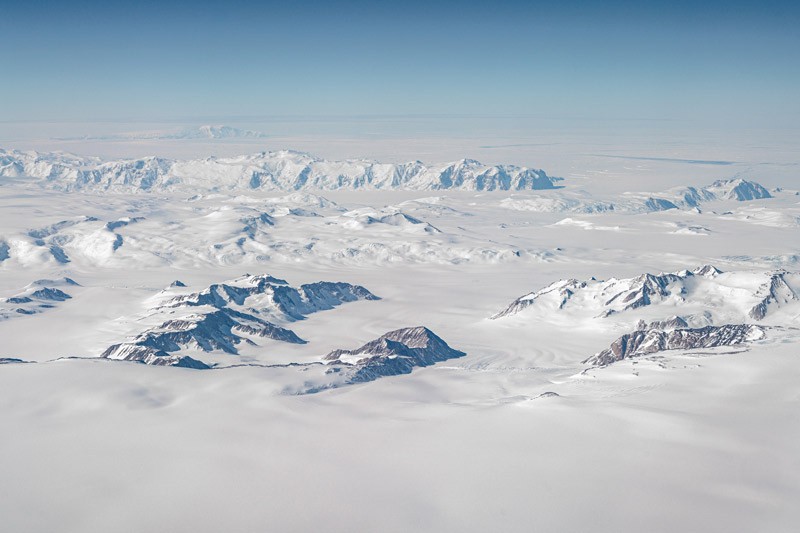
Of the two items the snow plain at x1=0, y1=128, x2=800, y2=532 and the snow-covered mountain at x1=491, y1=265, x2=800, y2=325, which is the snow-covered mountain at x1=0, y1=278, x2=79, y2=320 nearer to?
the snow plain at x1=0, y1=128, x2=800, y2=532

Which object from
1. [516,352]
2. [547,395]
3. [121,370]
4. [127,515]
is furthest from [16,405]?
[516,352]

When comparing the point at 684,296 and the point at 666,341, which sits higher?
the point at 666,341

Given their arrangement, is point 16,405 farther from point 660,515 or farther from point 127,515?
point 660,515

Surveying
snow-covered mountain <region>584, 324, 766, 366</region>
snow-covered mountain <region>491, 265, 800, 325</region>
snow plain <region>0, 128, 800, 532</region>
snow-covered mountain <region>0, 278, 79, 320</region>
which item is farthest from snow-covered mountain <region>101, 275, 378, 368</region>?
snow-covered mountain <region>584, 324, 766, 366</region>

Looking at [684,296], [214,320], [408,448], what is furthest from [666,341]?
[214,320]

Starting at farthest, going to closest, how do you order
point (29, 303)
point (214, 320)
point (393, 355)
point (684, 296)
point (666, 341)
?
point (29, 303)
point (684, 296)
point (214, 320)
point (393, 355)
point (666, 341)

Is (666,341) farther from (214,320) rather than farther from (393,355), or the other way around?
(214,320)
